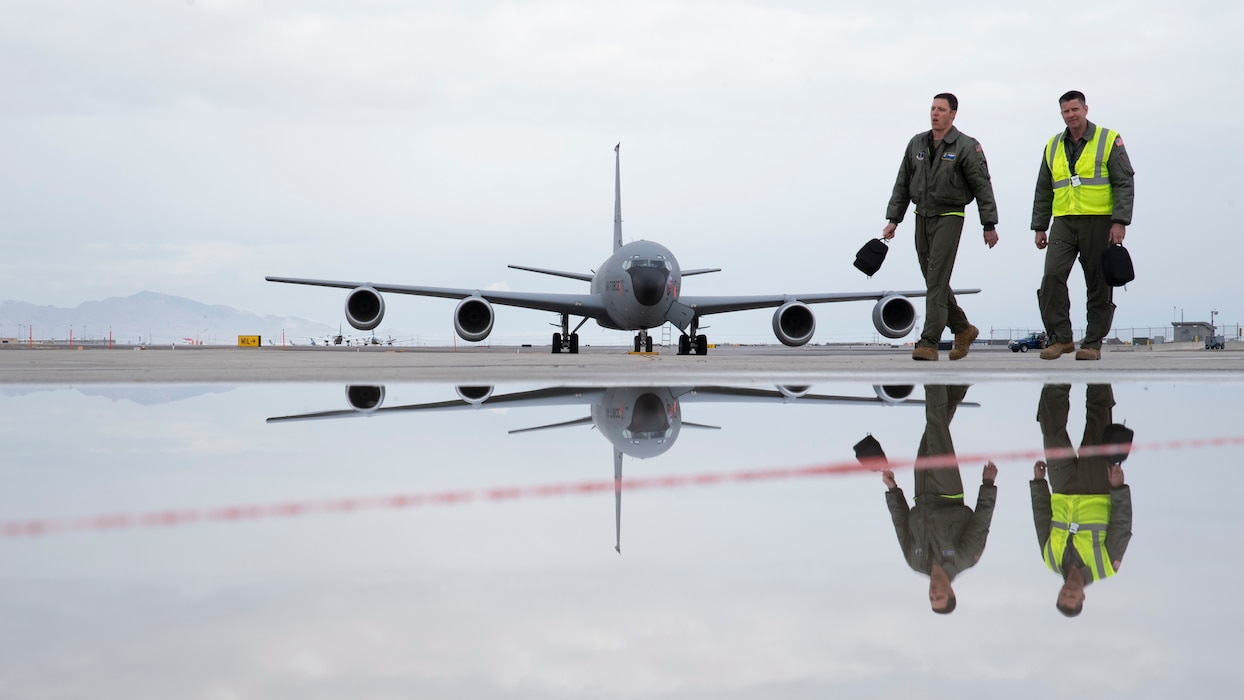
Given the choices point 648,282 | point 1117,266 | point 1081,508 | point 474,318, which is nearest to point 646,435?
point 1081,508

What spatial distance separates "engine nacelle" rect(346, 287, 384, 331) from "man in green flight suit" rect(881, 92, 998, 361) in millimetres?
11377

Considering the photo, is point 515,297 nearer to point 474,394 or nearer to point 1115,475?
point 474,394

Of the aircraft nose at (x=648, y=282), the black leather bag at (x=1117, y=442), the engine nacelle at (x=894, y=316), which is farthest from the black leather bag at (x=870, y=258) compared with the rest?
the aircraft nose at (x=648, y=282)

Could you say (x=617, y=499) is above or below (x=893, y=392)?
below

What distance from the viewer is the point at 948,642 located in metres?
1.15

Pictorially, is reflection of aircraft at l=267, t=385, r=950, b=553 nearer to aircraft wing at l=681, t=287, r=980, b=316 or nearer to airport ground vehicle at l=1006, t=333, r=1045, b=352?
aircraft wing at l=681, t=287, r=980, b=316

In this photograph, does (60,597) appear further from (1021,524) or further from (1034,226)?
(1034,226)

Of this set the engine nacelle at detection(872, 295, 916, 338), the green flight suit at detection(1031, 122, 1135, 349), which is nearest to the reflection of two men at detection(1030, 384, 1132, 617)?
the green flight suit at detection(1031, 122, 1135, 349)

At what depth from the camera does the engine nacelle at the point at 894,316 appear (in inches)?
648

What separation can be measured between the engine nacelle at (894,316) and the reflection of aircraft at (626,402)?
11389mm

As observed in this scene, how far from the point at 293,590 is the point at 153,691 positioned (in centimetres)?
32

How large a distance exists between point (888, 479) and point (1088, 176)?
6.94 m

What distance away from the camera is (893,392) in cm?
497

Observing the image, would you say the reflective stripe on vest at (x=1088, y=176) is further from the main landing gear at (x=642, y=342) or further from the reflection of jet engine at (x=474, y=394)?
the main landing gear at (x=642, y=342)
